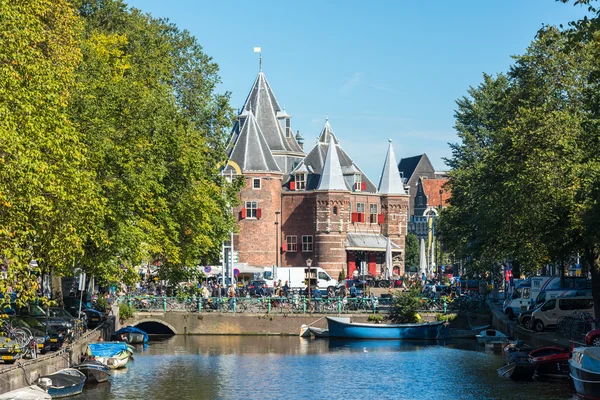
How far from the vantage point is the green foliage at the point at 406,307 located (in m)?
58.3

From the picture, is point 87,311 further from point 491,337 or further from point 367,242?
point 367,242

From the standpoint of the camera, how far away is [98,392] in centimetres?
3381

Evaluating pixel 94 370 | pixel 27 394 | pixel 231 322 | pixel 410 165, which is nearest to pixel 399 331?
pixel 231 322

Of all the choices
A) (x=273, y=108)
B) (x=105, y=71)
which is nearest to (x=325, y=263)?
(x=273, y=108)

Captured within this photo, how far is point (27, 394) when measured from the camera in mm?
26594

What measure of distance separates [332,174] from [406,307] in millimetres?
39714

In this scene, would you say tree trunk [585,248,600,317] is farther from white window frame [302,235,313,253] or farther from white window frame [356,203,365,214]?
white window frame [356,203,365,214]

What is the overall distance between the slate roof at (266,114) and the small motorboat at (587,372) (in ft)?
235

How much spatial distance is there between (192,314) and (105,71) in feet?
72.3

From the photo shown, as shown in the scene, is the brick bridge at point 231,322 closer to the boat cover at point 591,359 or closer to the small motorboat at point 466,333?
the small motorboat at point 466,333

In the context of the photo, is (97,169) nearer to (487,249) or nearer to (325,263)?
(487,249)

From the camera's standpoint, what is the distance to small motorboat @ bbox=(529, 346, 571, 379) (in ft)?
118

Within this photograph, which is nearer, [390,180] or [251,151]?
[251,151]

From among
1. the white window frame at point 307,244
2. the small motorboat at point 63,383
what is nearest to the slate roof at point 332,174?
the white window frame at point 307,244
